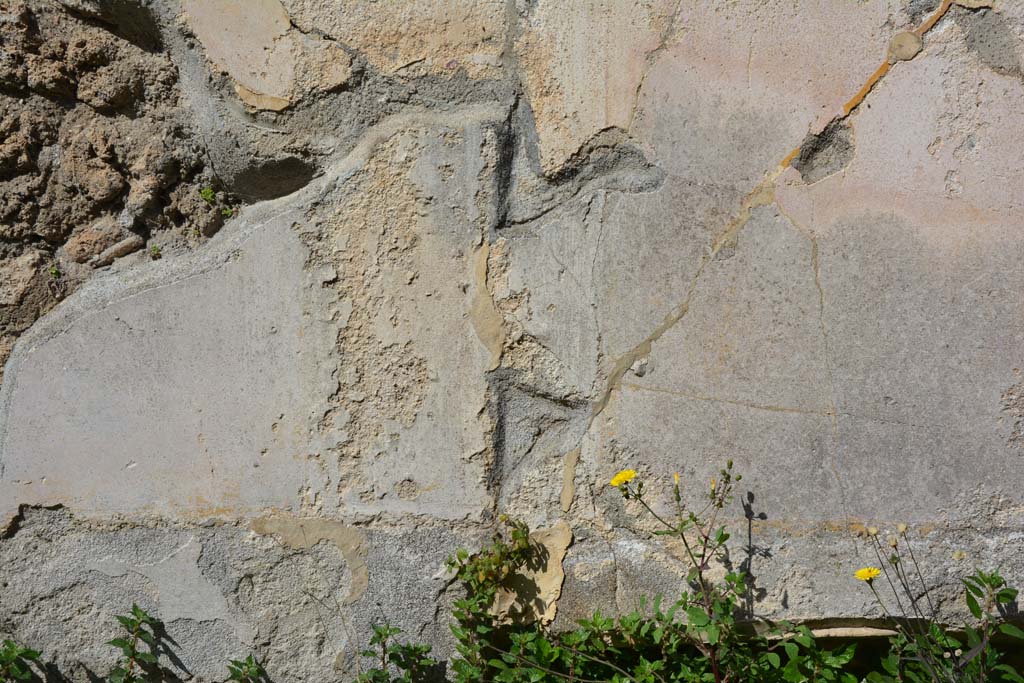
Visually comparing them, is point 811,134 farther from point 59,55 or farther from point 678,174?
point 59,55

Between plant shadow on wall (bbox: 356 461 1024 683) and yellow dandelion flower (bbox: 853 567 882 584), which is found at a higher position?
yellow dandelion flower (bbox: 853 567 882 584)

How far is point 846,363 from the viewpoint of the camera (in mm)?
1639

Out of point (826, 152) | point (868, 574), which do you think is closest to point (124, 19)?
point (826, 152)

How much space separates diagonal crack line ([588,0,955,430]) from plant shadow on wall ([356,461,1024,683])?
0.22m

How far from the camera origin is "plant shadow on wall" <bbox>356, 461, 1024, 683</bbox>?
5.21ft

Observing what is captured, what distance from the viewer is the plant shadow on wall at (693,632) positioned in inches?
62.5

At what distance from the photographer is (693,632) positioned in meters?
1.64

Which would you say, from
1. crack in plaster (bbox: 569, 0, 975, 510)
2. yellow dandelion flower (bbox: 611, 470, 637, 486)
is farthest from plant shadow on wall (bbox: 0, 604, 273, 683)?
crack in plaster (bbox: 569, 0, 975, 510)

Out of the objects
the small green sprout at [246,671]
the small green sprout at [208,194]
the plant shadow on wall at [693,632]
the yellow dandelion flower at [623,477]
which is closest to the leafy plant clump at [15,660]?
the small green sprout at [246,671]

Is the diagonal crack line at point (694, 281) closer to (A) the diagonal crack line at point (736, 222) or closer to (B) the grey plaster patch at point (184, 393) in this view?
(A) the diagonal crack line at point (736, 222)

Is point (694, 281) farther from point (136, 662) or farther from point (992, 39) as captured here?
point (136, 662)

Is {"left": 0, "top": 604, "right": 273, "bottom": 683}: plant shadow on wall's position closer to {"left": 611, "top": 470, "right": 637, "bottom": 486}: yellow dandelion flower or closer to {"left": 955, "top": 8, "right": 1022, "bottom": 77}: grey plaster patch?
{"left": 611, "top": 470, "right": 637, "bottom": 486}: yellow dandelion flower

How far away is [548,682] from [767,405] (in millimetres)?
741

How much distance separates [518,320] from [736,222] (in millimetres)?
504
